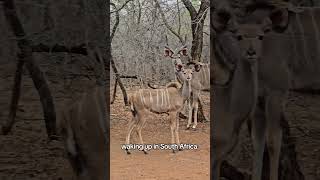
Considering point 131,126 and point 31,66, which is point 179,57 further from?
point 31,66

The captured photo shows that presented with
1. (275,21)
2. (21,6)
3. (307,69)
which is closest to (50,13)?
(21,6)

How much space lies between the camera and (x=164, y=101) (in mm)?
2781

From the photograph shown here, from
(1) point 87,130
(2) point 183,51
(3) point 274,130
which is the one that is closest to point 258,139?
(3) point 274,130

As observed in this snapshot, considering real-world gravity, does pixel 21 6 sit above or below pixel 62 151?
above

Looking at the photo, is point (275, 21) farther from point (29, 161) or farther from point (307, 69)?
point (29, 161)

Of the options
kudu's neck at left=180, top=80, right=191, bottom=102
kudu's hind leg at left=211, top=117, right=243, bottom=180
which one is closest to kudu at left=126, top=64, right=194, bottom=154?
kudu's neck at left=180, top=80, right=191, bottom=102

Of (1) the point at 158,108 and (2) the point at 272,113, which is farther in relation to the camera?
(1) the point at 158,108

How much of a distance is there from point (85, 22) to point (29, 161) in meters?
0.56

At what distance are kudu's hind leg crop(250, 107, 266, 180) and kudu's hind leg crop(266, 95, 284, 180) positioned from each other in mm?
24

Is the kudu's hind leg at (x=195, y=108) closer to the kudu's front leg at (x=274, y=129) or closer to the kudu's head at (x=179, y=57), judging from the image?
the kudu's head at (x=179, y=57)

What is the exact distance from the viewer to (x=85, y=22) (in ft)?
5.47

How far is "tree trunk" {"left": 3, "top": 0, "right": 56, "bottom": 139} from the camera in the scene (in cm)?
163

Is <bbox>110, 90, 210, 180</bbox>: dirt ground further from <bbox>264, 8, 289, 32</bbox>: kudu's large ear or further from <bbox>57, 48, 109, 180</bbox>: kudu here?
<bbox>264, 8, 289, 32</bbox>: kudu's large ear

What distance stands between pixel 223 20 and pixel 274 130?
0.44 meters
